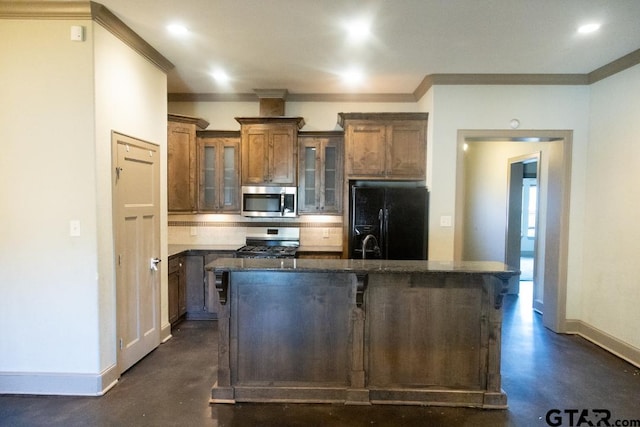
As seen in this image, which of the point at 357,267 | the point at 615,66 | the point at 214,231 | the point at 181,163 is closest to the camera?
the point at 357,267

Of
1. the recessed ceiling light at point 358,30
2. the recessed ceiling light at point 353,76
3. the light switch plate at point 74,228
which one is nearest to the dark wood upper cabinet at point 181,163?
the light switch plate at point 74,228

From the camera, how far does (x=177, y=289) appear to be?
432cm

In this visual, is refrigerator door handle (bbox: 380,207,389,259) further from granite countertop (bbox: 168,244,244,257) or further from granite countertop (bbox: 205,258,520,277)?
granite countertop (bbox: 168,244,244,257)

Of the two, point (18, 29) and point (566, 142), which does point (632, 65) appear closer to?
point (566, 142)

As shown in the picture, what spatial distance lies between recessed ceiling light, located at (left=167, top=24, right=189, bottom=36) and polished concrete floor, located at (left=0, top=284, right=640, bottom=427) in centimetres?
299

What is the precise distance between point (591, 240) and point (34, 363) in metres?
5.47

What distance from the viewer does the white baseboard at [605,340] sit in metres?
3.45

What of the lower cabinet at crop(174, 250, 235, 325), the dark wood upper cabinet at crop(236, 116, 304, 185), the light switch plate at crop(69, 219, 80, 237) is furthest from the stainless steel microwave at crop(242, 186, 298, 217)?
the light switch plate at crop(69, 219, 80, 237)

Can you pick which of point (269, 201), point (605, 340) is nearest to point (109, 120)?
point (269, 201)

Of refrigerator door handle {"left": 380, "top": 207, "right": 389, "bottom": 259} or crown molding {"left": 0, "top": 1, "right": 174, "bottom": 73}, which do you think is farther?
refrigerator door handle {"left": 380, "top": 207, "right": 389, "bottom": 259}

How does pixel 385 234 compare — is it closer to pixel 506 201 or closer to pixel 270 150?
pixel 270 150

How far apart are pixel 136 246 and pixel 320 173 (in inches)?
94.9

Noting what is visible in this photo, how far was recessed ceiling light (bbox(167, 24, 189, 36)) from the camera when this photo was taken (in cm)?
304

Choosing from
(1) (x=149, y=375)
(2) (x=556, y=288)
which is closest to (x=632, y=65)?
(2) (x=556, y=288)
